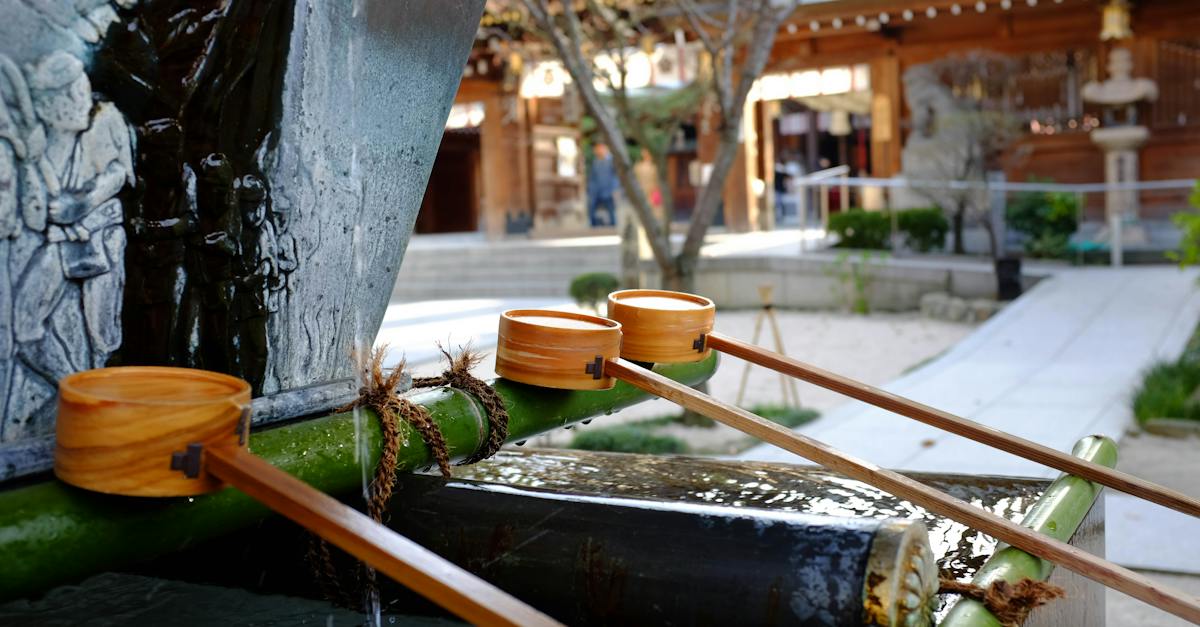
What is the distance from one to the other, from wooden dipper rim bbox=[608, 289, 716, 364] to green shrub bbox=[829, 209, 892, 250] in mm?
11489

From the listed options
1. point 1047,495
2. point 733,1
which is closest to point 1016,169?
point 733,1

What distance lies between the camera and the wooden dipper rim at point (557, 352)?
1.93 m

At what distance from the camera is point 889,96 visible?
1502 cm

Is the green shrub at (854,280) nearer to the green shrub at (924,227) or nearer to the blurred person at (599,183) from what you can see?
the green shrub at (924,227)

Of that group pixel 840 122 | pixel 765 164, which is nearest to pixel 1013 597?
pixel 765 164

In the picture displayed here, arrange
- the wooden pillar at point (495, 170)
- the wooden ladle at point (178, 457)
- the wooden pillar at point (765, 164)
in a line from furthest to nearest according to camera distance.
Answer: the wooden pillar at point (765, 164) < the wooden pillar at point (495, 170) < the wooden ladle at point (178, 457)

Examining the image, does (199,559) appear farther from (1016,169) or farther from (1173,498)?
(1016,169)

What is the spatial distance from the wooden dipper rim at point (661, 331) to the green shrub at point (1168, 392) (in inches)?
173

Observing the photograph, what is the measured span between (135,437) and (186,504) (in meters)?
0.17

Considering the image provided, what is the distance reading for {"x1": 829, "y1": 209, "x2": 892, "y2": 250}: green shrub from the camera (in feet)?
43.7

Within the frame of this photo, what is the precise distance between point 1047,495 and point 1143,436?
4.26m

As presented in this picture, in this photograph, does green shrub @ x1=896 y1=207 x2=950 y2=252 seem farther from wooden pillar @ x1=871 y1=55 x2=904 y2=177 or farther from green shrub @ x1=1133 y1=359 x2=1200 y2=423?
green shrub @ x1=1133 y1=359 x2=1200 y2=423

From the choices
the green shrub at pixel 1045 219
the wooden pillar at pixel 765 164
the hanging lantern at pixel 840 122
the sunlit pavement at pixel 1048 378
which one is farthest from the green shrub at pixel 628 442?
the hanging lantern at pixel 840 122

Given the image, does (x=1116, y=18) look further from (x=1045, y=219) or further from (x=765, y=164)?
(x=765, y=164)
